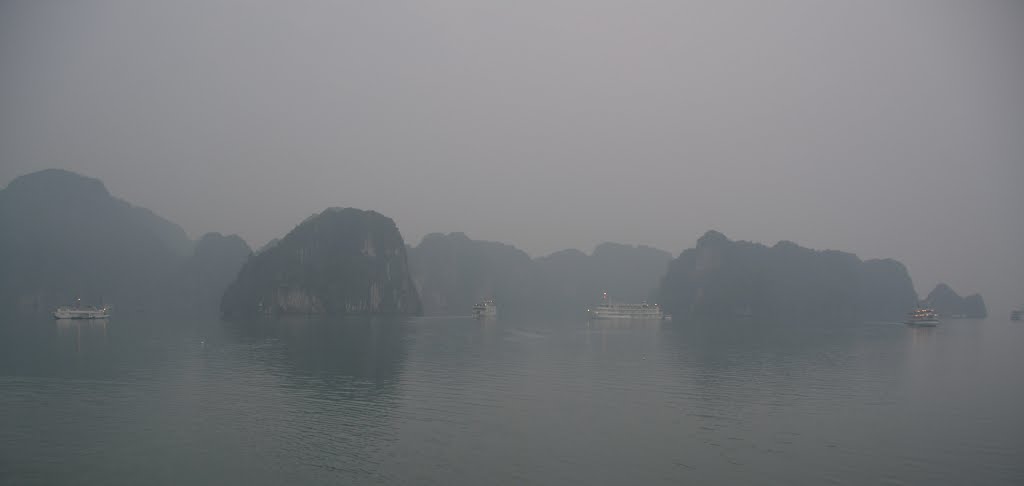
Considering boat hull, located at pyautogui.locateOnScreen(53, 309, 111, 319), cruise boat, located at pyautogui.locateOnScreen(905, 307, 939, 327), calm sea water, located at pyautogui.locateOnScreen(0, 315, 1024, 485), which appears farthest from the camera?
cruise boat, located at pyautogui.locateOnScreen(905, 307, 939, 327)

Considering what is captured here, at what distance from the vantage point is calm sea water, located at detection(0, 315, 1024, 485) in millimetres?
28328

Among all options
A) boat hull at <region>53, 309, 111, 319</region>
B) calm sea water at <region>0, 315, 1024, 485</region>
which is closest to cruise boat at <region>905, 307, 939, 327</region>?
calm sea water at <region>0, 315, 1024, 485</region>

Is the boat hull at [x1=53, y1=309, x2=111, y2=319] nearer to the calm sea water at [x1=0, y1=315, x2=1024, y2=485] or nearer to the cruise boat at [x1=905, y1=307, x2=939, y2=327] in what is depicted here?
the calm sea water at [x1=0, y1=315, x2=1024, y2=485]

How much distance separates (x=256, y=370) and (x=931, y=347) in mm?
109694

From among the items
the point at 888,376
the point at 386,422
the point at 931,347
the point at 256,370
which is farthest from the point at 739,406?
the point at 931,347

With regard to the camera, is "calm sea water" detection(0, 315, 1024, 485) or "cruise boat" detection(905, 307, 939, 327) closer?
"calm sea water" detection(0, 315, 1024, 485)

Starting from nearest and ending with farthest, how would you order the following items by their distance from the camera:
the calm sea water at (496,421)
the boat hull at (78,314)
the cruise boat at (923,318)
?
1. the calm sea water at (496,421)
2. the boat hull at (78,314)
3. the cruise boat at (923,318)

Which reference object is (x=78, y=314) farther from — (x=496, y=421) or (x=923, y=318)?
(x=923, y=318)

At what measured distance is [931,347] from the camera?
348ft

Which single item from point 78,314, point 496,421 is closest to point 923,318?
point 496,421

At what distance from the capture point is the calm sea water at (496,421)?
2833cm

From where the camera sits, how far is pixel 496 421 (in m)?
38.1

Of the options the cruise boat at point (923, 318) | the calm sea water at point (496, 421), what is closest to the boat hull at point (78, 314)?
the calm sea water at point (496, 421)

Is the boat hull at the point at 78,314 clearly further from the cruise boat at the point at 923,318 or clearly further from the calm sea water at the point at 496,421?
the cruise boat at the point at 923,318
